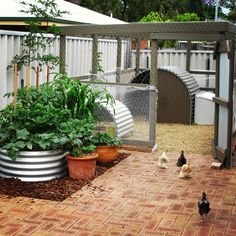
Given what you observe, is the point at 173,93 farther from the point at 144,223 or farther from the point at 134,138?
the point at 144,223

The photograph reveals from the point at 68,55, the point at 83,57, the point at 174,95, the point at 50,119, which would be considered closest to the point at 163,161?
the point at 50,119

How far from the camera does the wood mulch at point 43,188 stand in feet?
19.1

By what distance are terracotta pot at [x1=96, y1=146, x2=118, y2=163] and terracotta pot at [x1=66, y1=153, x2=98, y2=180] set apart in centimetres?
67

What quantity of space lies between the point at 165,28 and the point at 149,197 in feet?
10.7

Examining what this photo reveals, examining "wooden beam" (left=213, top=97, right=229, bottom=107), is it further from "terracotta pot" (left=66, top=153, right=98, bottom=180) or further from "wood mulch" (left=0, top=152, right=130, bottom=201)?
"wood mulch" (left=0, top=152, right=130, bottom=201)

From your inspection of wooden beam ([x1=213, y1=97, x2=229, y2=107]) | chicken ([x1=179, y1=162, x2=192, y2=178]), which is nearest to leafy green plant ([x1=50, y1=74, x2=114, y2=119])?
chicken ([x1=179, y1=162, x2=192, y2=178])

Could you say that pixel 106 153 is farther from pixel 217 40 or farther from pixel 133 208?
pixel 217 40

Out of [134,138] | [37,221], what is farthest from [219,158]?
[37,221]

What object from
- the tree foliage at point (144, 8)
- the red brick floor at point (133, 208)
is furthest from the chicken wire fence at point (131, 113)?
the tree foliage at point (144, 8)

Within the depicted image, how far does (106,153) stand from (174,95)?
4524 millimetres

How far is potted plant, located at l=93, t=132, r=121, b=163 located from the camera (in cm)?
730

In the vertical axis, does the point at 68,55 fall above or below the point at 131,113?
above

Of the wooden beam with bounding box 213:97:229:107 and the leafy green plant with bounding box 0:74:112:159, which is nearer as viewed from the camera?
the leafy green plant with bounding box 0:74:112:159

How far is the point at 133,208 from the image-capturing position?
5.47m
